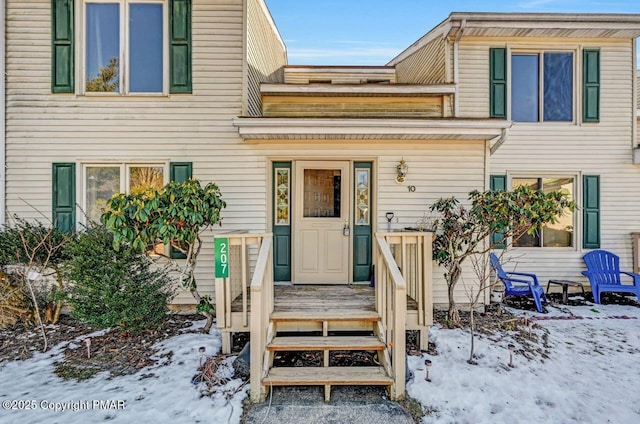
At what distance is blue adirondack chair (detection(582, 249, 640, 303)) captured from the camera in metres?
6.00

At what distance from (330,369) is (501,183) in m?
5.19

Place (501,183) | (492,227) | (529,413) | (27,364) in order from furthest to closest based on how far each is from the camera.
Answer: (501,183)
(492,227)
(27,364)
(529,413)

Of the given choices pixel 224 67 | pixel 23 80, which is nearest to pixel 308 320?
pixel 224 67

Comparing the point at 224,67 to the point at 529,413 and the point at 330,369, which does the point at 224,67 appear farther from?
the point at 529,413

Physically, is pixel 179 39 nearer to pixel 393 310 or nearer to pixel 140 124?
pixel 140 124

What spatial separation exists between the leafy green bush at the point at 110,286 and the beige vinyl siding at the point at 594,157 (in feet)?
20.9

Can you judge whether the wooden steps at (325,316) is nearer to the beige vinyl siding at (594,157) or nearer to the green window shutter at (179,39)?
the green window shutter at (179,39)

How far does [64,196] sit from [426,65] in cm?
742

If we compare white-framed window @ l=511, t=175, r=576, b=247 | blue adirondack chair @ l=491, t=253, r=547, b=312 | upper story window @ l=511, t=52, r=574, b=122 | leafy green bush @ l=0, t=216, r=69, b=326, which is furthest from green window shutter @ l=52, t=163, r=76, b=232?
upper story window @ l=511, t=52, r=574, b=122

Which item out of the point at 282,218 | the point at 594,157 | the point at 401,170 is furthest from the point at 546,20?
the point at 282,218

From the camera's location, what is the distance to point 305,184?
217 inches

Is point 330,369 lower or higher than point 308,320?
lower

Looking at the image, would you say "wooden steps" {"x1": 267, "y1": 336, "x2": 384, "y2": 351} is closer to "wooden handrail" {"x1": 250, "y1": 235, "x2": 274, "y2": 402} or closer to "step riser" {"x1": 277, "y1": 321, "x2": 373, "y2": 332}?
"wooden handrail" {"x1": 250, "y1": 235, "x2": 274, "y2": 402}

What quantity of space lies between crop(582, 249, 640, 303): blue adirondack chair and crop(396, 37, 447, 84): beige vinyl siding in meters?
4.49
